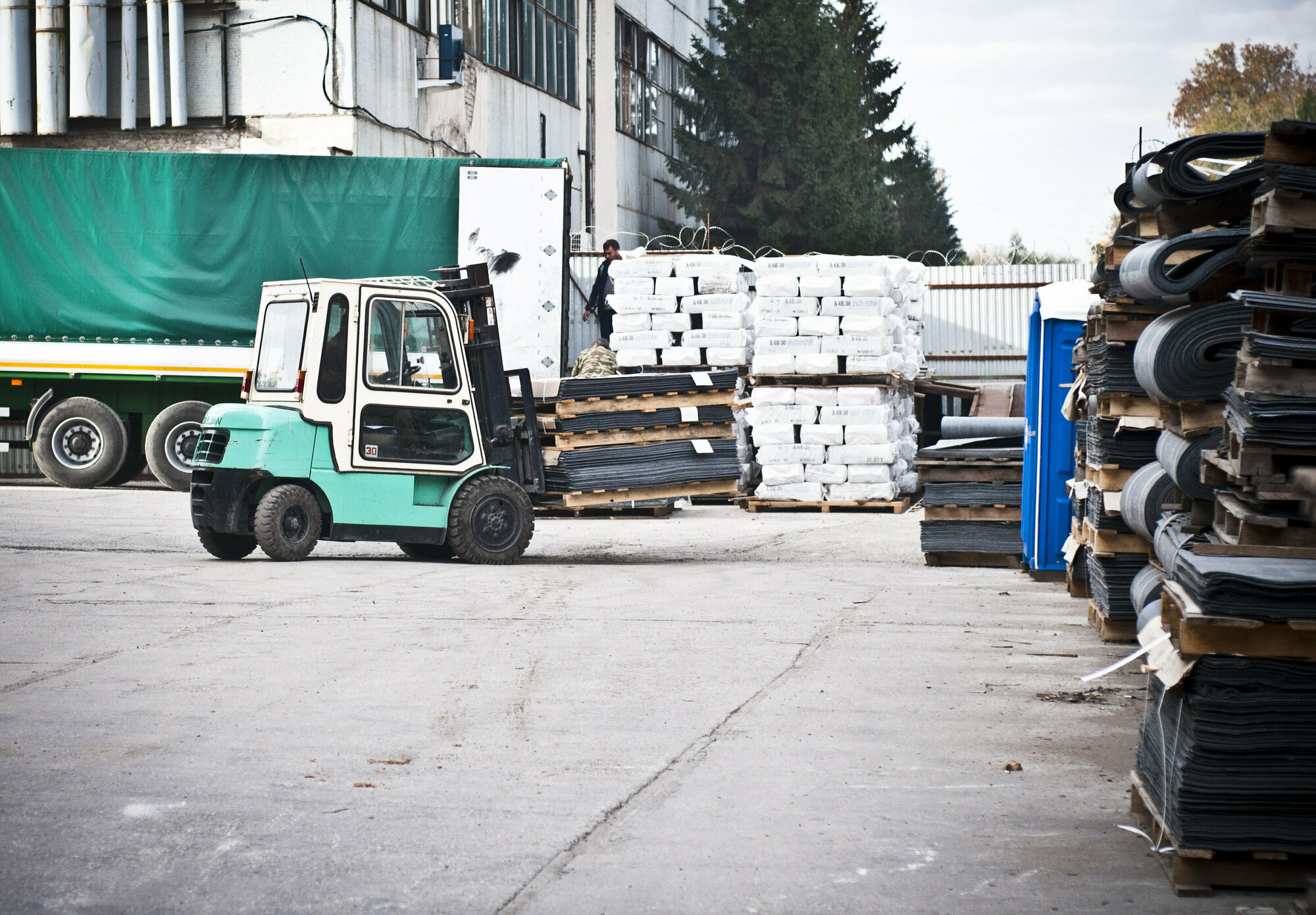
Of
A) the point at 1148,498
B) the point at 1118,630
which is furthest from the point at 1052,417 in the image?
the point at 1148,498

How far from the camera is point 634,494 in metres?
12.0

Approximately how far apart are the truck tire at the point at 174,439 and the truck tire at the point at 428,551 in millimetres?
5561

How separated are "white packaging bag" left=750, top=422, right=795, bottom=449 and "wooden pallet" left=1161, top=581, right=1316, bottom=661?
11.9 meters

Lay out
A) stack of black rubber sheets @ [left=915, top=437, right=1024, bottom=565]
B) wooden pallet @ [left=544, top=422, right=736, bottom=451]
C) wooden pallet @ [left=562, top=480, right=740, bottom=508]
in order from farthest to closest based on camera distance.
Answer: wooden pallet @ [left=544, top=422, right=736, bottom=451] < wooden pallet @ [left=562, top=480, right=740, bottom=508] < stack of black rubber sheets @ [left=915, top=437, right=1024, bottom=565]

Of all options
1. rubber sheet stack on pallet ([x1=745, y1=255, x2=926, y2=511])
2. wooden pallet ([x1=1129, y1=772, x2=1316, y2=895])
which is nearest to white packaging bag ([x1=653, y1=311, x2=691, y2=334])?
rubber sheet stack on pallet ([x1=745, y1=255, x2=926, y2=511])

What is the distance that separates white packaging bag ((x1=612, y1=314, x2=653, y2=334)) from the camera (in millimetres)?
16266

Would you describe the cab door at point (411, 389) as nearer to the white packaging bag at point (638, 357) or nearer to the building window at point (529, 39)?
the white packaging bag at point (638, 357)

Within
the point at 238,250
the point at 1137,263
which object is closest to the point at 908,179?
the point at 238,250

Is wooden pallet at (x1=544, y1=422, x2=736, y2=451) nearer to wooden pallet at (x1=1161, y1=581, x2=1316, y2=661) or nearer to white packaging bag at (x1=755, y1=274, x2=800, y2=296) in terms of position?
white packaging bag at (x1=755, y1=274, x2=800, y2=296)

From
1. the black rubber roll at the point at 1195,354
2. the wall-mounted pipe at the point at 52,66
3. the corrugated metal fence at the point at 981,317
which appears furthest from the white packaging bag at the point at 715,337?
the black rubber roll at the point at 1195,354

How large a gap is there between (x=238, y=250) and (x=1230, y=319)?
42.9ft

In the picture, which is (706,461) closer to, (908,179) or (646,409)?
(646,409)

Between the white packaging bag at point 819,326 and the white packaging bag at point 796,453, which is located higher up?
the white packaging bag at point 819,326

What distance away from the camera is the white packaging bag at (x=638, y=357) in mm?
16266
